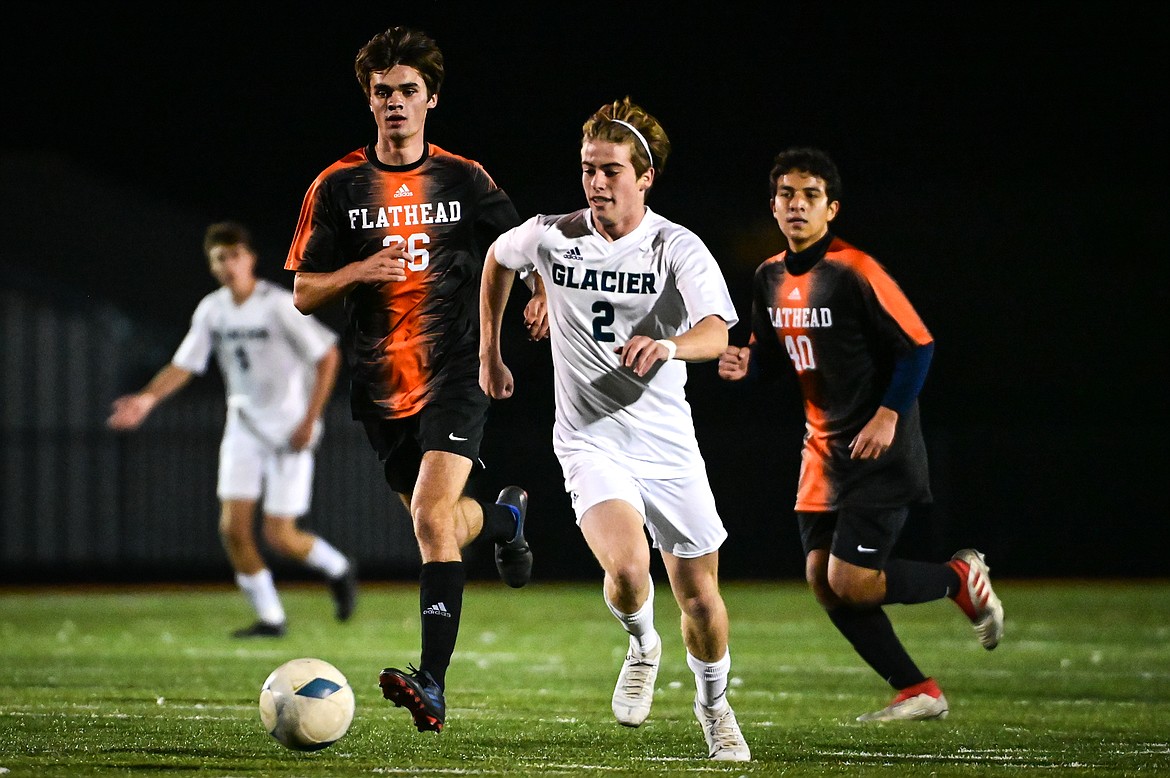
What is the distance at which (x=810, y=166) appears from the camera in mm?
7266

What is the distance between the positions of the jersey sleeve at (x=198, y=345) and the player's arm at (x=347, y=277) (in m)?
5.32

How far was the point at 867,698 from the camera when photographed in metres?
8.09

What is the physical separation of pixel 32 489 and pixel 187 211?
563 cm

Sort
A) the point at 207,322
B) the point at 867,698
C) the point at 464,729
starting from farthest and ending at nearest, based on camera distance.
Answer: the point at 207,322, the point at 867,698, the point at 464,729

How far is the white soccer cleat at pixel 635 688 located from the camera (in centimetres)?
627

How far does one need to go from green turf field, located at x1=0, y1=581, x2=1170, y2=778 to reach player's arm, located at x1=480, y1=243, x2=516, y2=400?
1.36 m

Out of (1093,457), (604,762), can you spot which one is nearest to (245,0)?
(1093,457)

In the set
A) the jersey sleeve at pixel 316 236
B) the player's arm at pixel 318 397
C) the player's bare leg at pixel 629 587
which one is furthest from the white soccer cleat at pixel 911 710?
the player's arm at pixel 318 397

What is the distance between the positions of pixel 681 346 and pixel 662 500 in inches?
27.9

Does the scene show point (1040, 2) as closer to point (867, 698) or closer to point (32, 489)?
point (32, 489)

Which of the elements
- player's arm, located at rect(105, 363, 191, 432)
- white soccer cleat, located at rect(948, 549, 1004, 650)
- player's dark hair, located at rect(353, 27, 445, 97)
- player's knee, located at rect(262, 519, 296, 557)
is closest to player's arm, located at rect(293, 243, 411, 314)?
player's dark hair, located at rect(353, 27, 445, 97)

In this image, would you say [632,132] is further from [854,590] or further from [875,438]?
[854,590]

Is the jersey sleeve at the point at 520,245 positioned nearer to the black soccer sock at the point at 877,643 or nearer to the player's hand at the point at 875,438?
the player's hand at the point at 875,438

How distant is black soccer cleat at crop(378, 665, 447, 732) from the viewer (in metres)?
5.46
